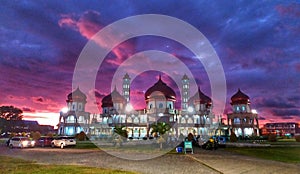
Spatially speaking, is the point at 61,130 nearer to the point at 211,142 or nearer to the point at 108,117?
the point at 108,117

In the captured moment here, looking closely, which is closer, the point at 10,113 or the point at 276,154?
the point at 276,154

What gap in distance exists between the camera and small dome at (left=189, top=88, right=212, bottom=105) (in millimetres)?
85562

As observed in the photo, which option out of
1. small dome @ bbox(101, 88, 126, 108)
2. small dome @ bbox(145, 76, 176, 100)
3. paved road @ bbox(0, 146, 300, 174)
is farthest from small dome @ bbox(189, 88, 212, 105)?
paved road @ bbox(0, 146, 300, 174)

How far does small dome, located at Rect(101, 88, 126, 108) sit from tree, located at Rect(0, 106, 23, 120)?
3397 centimetres

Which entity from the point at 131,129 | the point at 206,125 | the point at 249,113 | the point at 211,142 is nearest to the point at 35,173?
the point at 211,142

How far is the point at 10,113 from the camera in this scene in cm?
9019

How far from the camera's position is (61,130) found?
73812mm

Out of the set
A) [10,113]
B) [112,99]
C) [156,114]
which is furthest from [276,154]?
[10,113]

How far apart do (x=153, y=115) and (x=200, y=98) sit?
22635mm

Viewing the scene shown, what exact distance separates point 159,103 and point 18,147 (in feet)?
160

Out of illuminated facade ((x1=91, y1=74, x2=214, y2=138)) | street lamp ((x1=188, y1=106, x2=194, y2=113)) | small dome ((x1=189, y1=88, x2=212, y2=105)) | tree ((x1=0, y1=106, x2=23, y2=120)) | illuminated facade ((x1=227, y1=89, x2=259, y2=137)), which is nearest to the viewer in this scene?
illuminated facade ((x1=91, y1=74, x2=214, y2=138))

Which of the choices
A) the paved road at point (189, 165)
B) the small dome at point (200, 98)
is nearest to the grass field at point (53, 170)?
the paved road at point (189, 165)

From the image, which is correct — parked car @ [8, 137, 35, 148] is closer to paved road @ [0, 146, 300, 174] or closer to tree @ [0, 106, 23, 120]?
paved road @ [0, 146, 300, 174]

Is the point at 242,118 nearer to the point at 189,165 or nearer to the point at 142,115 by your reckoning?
the point at 142,115
